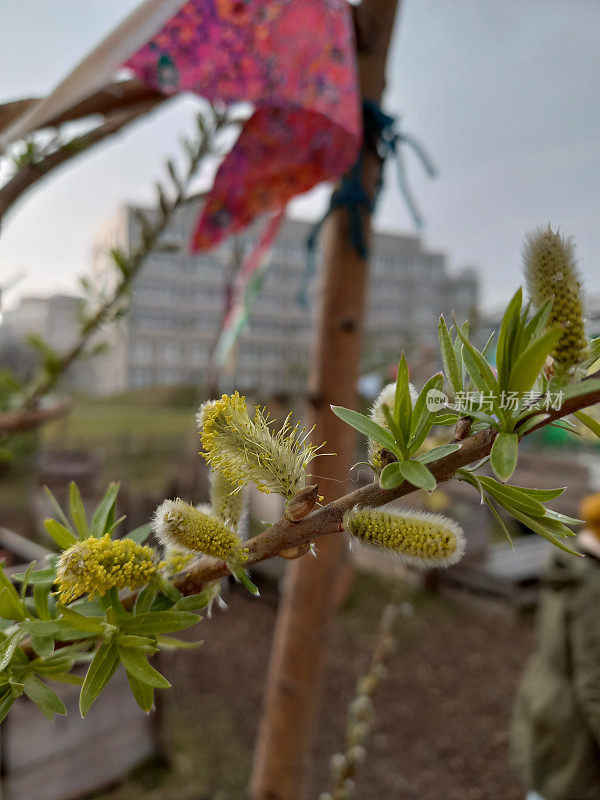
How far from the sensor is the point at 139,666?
0.22 meters

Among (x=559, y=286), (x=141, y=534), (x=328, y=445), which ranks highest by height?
(x=559, y=286)

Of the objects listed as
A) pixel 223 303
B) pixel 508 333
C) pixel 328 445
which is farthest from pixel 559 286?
pixel 223 303

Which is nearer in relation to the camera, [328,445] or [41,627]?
[41,627]

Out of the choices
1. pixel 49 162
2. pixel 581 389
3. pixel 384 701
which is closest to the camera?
pixel 581 389

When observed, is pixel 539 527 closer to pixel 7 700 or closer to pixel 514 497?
pixel 514 497

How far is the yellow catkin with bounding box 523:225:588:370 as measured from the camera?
0.67ft

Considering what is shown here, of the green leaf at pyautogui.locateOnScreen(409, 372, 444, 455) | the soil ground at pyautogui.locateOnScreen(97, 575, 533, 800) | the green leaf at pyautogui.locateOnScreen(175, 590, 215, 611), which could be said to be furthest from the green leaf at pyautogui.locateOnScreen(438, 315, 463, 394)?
the soil ground at pyautogui.locateOnScreen(97, 575, 533, 800)

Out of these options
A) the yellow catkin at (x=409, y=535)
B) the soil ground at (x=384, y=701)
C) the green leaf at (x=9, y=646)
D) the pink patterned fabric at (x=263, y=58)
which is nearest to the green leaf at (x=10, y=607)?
the green leaf at (x=9, y=646)

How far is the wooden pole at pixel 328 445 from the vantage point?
1.00 meters

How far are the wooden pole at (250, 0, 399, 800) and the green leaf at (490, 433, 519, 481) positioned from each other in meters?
0.75

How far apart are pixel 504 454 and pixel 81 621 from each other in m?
0.15

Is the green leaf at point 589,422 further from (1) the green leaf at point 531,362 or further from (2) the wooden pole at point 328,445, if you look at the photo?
(2) the wooden pole at point 328,445

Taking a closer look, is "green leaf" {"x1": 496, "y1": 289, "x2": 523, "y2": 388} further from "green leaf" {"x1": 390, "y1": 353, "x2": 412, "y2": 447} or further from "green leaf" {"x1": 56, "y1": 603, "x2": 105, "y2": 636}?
"green leaf" {"x1": 56, "y1": 603, "x2": 105, "y2": 636}

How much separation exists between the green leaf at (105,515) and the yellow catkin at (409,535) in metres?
0.11
